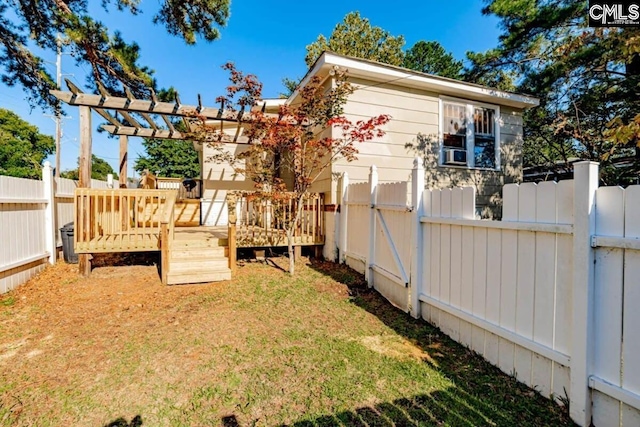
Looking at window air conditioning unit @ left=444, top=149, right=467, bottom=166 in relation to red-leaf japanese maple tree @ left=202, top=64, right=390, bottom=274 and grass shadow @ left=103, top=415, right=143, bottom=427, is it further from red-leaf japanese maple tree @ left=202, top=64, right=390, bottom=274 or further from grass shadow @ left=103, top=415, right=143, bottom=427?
grass shadow @ left=103, top=415, right=143, bottom=427

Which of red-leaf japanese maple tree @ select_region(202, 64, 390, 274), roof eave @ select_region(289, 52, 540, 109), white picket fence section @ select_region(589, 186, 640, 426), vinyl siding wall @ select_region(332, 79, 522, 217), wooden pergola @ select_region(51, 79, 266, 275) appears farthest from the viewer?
vinyl siding wall @ select_region(332, 79, 522, 217)

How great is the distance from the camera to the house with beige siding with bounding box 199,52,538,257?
670 cm

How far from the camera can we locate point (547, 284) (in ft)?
7.48

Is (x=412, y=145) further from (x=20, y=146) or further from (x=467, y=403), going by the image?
(x=20, y=146)

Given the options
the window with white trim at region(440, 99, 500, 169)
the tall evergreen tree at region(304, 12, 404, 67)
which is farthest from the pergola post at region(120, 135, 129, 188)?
the tall evergreen tree at region(304, 12, 404, 67)

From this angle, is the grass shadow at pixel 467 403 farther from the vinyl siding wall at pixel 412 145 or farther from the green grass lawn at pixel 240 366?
the vinyl siding wall at pixel 412 145

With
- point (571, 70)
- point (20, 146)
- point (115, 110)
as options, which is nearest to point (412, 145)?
point (571, 70)

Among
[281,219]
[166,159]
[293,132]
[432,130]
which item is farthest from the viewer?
[166,159]

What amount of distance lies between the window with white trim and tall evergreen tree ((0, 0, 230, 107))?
580 cm

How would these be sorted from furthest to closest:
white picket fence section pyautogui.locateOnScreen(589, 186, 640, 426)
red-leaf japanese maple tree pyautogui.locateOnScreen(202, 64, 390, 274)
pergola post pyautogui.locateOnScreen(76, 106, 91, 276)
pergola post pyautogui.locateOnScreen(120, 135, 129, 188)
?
pergola post pyautogui.locateOnScreen(120, 135, 129, 188) → pergola post pyautogui.locateOnScreen(76, 106, 91, 276) → red-leaf japanese maple tree pyautogui.locateOnScreen(202, 64, 390, 274) → white picket fence section pyautogui.locateOnScreen(589, 186, 640, 426)

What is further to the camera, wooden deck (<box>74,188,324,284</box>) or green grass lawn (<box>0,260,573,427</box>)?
wooden deck (<box>74,188,324,284</box>)

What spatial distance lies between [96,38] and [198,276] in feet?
16.0

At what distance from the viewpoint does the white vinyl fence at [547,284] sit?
6.02 feet

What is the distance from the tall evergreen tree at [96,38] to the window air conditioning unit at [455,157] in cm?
607
